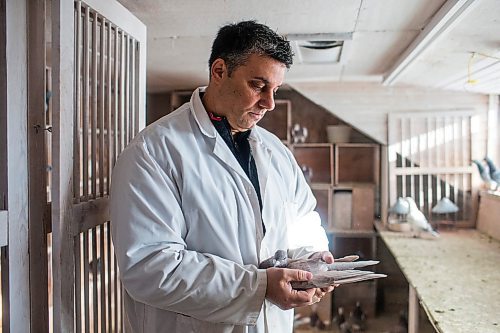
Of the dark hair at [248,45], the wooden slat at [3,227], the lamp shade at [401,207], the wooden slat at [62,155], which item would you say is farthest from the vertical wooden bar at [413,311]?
the wooden slat at [3,227]

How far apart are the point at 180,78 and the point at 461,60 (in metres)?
1.80

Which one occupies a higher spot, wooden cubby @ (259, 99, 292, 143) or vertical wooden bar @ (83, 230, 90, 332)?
wooden cubby @ (259, 99, 292, 143)

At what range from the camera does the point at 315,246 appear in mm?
1384

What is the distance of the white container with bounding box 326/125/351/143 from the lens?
3.90 m

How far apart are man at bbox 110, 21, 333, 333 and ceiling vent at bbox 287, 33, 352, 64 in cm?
93

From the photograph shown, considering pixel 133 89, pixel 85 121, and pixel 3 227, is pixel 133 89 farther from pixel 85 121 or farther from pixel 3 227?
pixel 3 227

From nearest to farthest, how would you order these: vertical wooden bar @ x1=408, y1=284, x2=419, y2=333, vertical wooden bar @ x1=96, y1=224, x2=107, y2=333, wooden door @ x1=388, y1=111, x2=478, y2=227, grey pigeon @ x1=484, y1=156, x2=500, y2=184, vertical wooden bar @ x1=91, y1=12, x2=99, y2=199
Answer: vertical wooden bar @ x1=91, y1=12, x2=99, y2=199 → vertical wooden bar @ x1=96, y1=224, x2=107, y2=333 → vertical wooden bar @ x1=408, y1=284, x2=419, y2=333 → grey pigeon @ x1=484, y1=156, x2=500, y2=184 → wooden door @ x1=388, y1=111, x2=478, y2=227

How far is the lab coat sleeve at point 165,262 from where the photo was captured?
1.00 m

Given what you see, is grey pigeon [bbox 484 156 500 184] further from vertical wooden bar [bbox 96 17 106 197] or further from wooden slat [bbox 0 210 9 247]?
wooden slat [bbox 0 210 9 247]

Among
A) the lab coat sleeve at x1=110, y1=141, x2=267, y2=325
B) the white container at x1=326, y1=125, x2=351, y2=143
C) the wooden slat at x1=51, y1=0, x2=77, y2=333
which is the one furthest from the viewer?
the white container at x1=326, y1=125, x2=351, y2=143

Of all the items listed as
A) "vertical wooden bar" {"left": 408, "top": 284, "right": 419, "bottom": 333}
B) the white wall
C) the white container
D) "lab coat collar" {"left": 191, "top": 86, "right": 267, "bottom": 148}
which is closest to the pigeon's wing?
"lab coat collar" {"left": 191, "top": 86, "right": 267, "bottom": 148}

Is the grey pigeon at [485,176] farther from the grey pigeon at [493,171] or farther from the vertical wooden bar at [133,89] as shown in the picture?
the vertical wooden bar at [133,89]

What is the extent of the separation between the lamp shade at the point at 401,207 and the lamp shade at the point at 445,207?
242mm

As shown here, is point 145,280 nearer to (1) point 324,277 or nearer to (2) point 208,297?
(2) point 208,297
